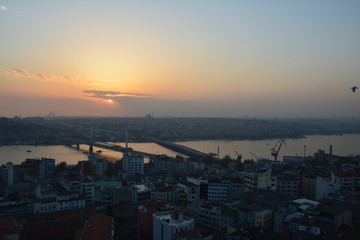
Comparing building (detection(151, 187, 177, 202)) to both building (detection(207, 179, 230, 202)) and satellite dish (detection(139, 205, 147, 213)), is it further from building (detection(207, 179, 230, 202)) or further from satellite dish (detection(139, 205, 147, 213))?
satellite dish (detection(139, 205, 147, 213))

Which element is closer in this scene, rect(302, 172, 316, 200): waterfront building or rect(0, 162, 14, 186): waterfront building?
rect(302, 172, 316, 200): waterfront building

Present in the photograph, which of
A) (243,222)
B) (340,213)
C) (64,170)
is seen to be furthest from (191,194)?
(64,170)

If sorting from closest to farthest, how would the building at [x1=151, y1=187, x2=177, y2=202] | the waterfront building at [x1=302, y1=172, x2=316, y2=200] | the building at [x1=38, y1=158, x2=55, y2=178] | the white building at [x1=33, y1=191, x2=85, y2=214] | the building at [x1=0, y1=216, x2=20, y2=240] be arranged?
the building at [x1=0, y1=216, x2=20, y2=240] < the white building at [x1=33, y1=191, x2=85, y2=214] < the building at [x1=151, y1=187, x2=177, y2=202] < the waterfront building at [x1=302, y1=172, x2=316, y2=200] < the building at [x1=38, y1=158, x2=55, y2=178]

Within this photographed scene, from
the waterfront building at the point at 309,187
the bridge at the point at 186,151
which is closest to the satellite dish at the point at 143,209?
the waterfront building at the point at 309,187

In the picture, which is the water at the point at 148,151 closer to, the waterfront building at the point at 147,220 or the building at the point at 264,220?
the waterfront building at the point at 147,220

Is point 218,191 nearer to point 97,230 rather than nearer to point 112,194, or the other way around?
point 112,194

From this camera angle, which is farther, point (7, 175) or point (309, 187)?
point (7, 175)

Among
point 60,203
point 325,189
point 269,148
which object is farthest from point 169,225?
point 269,148

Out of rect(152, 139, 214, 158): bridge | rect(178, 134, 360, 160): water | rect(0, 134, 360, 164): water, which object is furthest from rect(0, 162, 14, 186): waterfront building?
rect(178, 134, 360, 160): water
